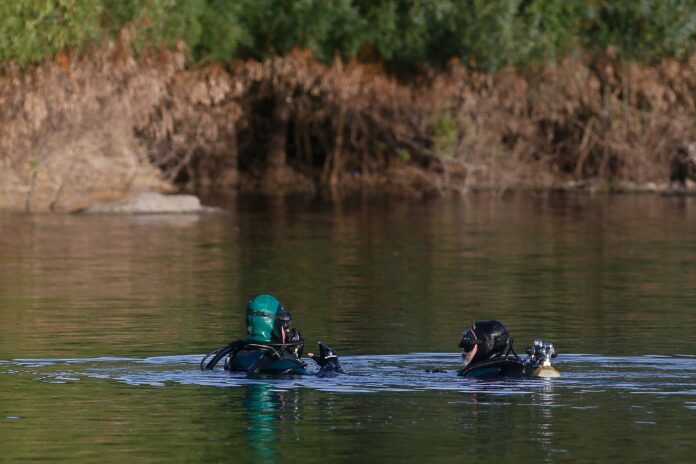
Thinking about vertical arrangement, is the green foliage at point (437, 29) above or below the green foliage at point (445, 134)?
above

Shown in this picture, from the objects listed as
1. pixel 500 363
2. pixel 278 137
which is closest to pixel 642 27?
pixel 278 137

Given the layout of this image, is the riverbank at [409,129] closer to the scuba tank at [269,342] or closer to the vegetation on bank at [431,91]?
the vegetation on bank at [431,91]

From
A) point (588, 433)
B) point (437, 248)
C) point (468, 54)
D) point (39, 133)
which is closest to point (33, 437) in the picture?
point (588, 433)

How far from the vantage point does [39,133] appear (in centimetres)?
4928

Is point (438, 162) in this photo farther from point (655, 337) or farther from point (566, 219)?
point (655, 337)

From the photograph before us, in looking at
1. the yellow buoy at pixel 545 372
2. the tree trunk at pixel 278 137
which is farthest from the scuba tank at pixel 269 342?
the tree trunk at pixel 278 137

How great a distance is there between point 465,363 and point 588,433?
3228 millimetres

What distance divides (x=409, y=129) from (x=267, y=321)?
4735 cm

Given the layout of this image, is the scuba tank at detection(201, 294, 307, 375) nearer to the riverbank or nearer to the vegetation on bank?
the riverbank

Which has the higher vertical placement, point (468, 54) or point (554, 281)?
point (468, 54)

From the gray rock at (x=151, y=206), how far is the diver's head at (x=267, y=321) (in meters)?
32.5

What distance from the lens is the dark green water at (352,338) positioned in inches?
552

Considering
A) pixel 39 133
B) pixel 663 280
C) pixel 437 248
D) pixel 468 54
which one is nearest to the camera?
pixel 663 280

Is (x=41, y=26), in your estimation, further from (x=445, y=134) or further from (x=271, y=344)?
(x=271, y=344)
